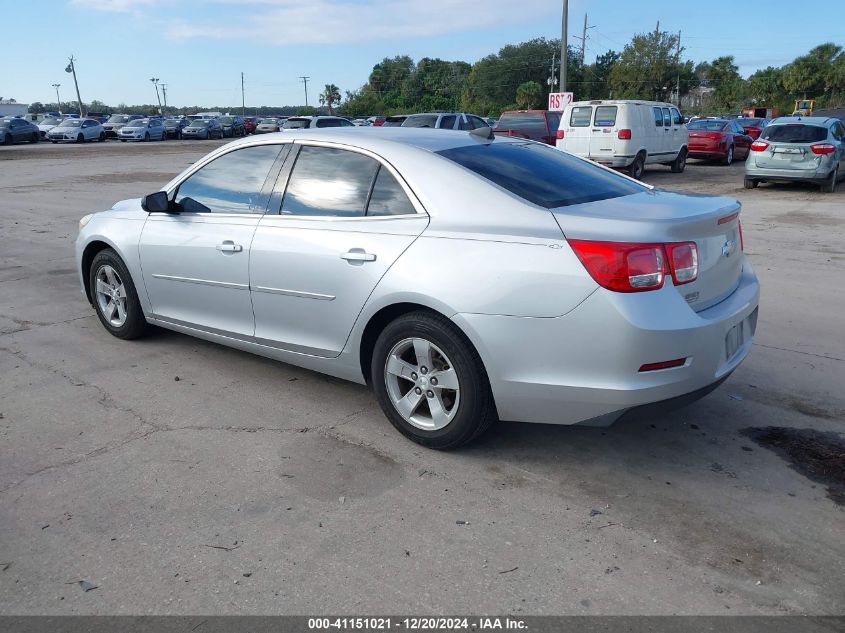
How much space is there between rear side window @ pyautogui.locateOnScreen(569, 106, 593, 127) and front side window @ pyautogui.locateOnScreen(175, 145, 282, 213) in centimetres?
1524

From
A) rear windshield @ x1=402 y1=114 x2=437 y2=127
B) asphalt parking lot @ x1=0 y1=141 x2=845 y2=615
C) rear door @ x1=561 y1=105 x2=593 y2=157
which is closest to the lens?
asphalt parking lot @ x1=0 y1=141 x2=845 y2=615

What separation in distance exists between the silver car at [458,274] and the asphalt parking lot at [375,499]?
359 millimetres

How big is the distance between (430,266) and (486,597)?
162cm

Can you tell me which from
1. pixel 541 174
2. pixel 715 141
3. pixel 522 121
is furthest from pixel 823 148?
pixel 541 174

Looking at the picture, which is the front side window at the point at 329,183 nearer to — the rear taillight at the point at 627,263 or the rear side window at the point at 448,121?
the rear taillight at the point at 627,263

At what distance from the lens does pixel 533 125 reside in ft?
71.0

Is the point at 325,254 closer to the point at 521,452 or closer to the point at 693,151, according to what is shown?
the point at 521,452

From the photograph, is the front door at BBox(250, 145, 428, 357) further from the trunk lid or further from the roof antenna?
the trunk lid

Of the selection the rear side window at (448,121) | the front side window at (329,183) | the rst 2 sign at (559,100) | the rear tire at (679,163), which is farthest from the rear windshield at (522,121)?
the front side window at (329,183)

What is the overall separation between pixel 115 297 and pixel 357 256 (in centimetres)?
271

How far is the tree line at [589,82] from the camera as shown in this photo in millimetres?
69000

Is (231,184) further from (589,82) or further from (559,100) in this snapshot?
(589,82)

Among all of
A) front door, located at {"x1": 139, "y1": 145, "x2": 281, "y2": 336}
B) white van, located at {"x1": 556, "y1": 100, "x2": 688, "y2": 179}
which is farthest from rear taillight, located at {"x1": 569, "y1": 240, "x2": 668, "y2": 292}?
white van, located at {"x1": 556, "y1": 100, "x2": 688, "y2": 179}

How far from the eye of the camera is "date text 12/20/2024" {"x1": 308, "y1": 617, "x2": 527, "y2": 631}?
2.59 meters
